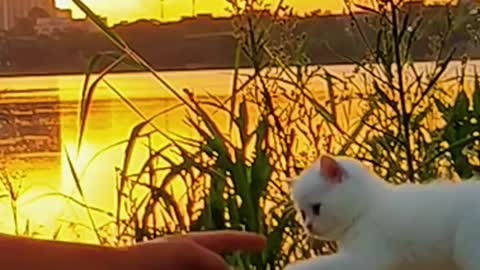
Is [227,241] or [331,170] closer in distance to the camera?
[227,241]

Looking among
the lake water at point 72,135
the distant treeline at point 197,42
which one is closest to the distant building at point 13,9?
the distant treeline at point 197,42

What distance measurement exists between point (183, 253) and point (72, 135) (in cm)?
110

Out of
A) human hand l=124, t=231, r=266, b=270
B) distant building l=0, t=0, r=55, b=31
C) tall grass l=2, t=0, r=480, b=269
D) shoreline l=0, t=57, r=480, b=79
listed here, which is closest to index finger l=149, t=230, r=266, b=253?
human hand l=124, t=231, r=266, b=270

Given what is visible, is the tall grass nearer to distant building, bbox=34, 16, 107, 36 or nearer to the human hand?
distant building, bbox=34, 16, 107, 36

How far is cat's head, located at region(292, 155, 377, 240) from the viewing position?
0.73 metres

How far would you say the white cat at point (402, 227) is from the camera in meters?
0.68

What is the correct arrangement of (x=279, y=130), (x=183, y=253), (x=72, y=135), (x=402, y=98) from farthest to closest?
1. (x=72, y=135)
2. (x=279, y=130)
3. (x=402, y=98)
4. (x=183, y=253)

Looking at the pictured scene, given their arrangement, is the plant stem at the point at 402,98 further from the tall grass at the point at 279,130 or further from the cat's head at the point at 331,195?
the cat's head at the point at 331,195

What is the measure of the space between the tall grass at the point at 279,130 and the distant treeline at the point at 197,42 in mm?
22

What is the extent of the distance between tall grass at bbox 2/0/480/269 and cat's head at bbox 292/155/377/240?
250mm

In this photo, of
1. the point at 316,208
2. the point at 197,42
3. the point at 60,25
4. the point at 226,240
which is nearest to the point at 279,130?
the point at 197,42

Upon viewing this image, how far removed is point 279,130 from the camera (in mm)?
1186

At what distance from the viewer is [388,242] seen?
0.70m

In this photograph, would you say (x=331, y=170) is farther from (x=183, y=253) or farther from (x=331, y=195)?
(x=183, y=253)
